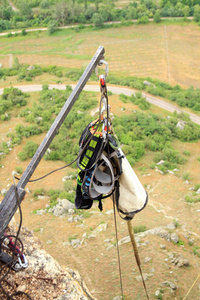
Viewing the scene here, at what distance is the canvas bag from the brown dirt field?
11.7ft

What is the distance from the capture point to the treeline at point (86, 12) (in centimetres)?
4284

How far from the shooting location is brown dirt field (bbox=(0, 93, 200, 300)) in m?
7.55

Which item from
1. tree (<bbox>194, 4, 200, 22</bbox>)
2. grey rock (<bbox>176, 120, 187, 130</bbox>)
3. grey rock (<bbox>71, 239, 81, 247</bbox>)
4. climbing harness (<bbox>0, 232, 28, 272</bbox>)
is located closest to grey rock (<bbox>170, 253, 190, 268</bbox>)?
grey rock (<bbox>71, 239, 81, 247</bbox>)

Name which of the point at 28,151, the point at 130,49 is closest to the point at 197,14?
the point at 130,49

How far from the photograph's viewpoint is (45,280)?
4.73 meters

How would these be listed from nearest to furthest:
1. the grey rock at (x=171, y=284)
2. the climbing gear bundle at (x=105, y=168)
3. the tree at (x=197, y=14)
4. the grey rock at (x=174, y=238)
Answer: the climbing gear bundle at (x=105, y=168) → the grey rock at (x=171, y=284) → the grey rock at (x=174, y=238) → the tree at (x=197, y=14)

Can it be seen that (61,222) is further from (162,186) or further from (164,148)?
(164,148)

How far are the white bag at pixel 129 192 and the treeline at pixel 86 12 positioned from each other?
41.3 metres

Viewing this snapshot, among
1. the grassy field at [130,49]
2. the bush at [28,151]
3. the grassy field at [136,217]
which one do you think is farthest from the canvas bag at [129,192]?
the grassy field at [130,49]

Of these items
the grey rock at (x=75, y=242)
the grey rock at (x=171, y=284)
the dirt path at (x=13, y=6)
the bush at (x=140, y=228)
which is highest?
the dirt path at (x=13, y=6)

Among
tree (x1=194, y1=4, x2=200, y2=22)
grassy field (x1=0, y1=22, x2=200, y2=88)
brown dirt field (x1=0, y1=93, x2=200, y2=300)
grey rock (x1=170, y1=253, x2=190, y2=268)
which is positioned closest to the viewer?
brown dirt field (x1=0, y1=93, x2=200, y2=300)

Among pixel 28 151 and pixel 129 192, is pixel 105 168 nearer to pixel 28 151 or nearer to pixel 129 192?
pixel 129 192

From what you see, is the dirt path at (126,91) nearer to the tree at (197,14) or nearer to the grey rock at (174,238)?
the grey rock at (174,238)

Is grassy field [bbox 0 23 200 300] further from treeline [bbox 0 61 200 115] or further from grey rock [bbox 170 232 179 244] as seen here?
treeline [bbox 0 61 200 115]
